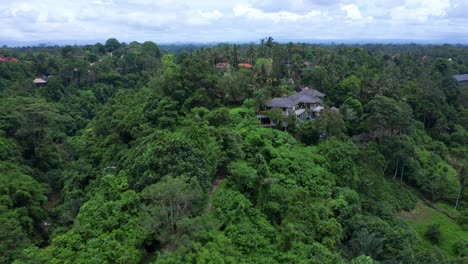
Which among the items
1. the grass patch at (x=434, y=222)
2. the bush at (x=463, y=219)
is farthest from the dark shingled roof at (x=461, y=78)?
the bush at (x=463, y=219)

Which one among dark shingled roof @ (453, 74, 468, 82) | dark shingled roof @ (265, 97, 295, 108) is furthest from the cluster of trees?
dark shingled roof @ (453, 74, 468, 82)

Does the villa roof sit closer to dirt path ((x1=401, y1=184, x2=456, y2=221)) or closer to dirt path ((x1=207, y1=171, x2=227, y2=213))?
dirt path ((x1=207, y1=171, x2=227, y2=213))

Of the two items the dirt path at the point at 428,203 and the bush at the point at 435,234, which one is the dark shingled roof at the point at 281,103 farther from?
the bush at the point at 435,234

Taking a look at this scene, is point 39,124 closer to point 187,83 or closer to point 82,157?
point 82,157

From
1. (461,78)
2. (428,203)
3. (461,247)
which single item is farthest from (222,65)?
(461,78)

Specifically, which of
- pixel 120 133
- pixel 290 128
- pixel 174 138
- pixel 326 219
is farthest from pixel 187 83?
pixel 326 219

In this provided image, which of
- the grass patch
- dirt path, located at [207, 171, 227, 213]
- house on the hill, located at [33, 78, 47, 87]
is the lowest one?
the grass patch
